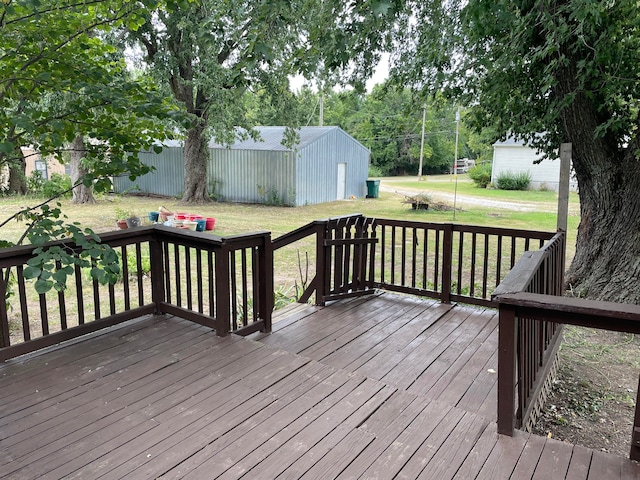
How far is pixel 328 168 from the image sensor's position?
18062 millimetres

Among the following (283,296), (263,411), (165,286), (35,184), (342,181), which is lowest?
(283,296)

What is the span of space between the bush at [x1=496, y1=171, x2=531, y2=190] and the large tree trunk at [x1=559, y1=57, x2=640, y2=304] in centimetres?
1896

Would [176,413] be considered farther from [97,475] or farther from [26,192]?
[26,192]

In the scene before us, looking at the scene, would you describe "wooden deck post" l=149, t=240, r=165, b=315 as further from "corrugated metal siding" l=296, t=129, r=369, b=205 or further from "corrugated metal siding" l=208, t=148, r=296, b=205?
"corrugated metal siding" l=208, t=148, r=296, b=205

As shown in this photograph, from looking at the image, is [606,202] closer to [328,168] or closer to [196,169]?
[328,168]

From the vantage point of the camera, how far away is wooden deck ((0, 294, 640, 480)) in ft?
6.79

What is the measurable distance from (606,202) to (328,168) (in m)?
13.4

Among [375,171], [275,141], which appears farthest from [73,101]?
A: [375,171]

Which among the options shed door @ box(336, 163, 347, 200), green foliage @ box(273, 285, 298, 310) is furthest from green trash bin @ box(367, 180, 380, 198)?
green foliage @ box(273, 285, 298, 310)

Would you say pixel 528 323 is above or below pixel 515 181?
below

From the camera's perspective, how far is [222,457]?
2129 millimetres

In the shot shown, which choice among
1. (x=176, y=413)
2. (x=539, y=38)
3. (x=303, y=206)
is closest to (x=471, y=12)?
(x=539, y=38)

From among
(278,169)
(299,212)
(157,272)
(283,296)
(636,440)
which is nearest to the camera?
(636,440)

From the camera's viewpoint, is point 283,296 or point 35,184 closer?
point 283,296
